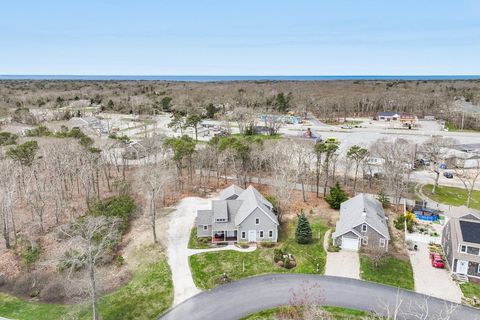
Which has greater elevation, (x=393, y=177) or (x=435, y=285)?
(x=393, y=177)

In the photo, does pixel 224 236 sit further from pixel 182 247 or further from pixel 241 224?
pixel 182 247

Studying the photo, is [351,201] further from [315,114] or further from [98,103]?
[98,103]

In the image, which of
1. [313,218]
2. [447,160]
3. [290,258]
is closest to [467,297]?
[290,258]

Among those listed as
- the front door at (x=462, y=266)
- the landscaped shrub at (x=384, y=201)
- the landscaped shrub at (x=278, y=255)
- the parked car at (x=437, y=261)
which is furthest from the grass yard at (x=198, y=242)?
the landscaped shrub at (x=384, y=201)

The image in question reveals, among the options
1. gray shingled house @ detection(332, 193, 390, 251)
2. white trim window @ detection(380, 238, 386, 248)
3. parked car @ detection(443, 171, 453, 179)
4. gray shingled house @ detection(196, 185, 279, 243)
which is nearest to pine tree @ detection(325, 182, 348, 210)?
gray shingled house @ detection(332, 193, 390, 251)

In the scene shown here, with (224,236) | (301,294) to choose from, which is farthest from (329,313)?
(224,236)

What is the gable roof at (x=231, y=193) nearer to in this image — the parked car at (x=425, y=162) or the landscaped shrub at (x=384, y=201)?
the landscaped shrub at (x=384, y=201)
